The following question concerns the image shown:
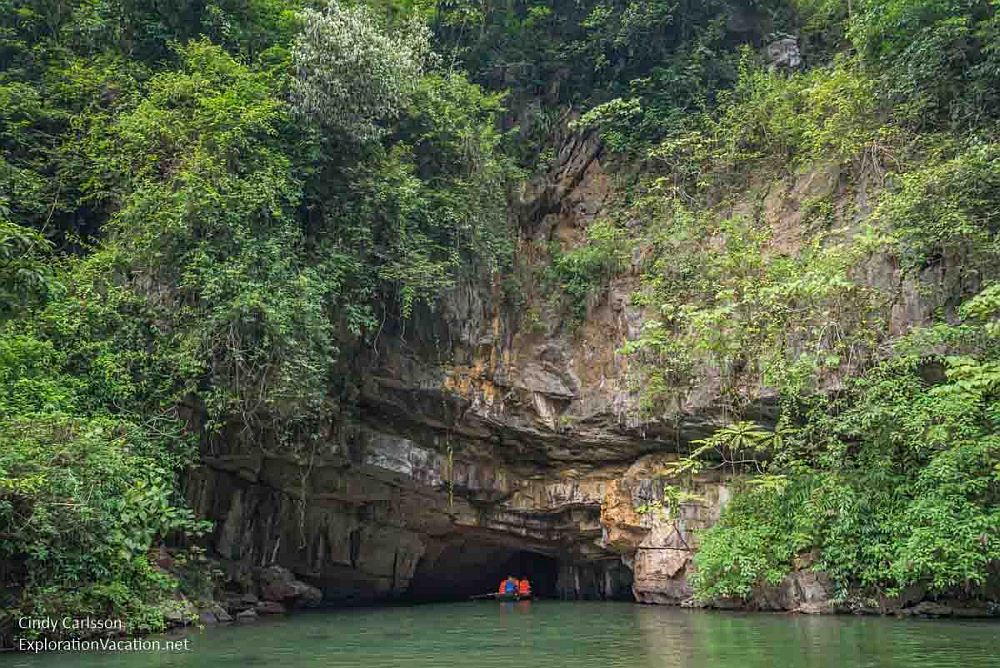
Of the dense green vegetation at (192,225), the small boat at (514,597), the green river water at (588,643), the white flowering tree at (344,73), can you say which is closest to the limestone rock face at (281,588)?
the green river water at (588,643)

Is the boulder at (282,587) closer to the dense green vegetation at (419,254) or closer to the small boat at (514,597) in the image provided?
the dense green vegetation at (419,254)

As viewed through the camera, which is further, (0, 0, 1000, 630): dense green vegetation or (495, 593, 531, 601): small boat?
(495, 593, 531, 601): small boat

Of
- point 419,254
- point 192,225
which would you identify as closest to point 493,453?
point 419,254

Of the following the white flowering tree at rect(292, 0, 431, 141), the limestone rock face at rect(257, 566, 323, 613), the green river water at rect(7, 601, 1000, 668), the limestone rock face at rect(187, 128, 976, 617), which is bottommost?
the green river water at rect(7, 601, 1000, 668)

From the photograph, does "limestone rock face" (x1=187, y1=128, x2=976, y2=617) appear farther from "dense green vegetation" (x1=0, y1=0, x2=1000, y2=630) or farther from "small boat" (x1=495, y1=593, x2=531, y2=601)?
"small boat" (x1=495, y1=593, x2=531, y2=601)

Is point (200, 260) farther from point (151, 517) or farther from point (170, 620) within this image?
point (170, 620)

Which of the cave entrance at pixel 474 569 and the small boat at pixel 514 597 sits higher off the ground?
the cave entrance at pixel 474 569

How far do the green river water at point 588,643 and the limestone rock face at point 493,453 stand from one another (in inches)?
106

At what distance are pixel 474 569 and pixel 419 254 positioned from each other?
34.9 ft

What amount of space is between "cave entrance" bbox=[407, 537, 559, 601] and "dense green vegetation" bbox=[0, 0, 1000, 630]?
6.59m

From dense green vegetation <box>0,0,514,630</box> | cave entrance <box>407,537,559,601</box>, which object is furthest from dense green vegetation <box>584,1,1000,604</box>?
cave entrance <box>407,537,559,601</box>

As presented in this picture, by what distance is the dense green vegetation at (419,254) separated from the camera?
1229cm

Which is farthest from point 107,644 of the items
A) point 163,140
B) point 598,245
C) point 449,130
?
point 598,245

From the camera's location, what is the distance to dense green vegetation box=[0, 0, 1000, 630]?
40.3 feet
